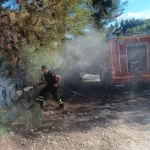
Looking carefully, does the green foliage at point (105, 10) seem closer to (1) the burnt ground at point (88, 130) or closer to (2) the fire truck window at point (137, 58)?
(2) the fire truck window at point (137, 58)

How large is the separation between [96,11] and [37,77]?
9.41 m

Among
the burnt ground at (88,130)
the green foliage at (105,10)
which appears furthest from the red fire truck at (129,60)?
the green foliage at (105,10)

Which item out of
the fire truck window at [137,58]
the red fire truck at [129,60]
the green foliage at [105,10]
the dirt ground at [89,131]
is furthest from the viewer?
the green foliage at [105,10]

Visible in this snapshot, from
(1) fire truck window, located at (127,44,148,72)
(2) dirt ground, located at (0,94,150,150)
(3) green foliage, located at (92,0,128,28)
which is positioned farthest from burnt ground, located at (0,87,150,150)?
(3) green foliage, located at (92,0,128,28)

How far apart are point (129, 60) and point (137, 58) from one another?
35 cm

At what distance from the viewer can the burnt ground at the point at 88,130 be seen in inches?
214

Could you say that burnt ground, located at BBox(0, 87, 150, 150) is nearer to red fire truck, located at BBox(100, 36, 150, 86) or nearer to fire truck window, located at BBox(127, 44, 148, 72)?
red fire truck, located at BBox(100, 36, 150, 86)

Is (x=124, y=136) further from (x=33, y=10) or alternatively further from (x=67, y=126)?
(x=33, y=10)

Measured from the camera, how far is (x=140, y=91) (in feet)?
39.1

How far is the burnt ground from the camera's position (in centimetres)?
543

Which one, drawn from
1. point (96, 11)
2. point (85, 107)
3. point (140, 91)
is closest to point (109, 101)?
point (85, 107)

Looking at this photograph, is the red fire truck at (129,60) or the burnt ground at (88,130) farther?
the red fire truck at (129,60)

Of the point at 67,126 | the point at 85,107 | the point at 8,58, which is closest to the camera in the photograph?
the point at 8,58

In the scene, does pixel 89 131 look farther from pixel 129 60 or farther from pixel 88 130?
pixel 129 60
